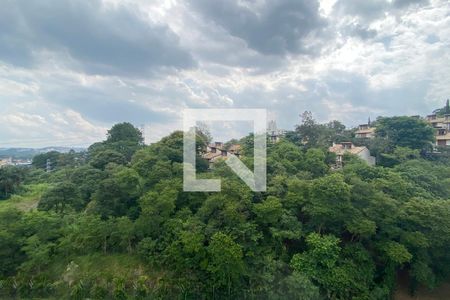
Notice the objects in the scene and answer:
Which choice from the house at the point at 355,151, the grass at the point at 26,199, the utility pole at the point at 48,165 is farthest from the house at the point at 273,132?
the utility pole at the point at 48,165

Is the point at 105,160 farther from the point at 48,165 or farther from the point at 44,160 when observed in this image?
the point at 44,160

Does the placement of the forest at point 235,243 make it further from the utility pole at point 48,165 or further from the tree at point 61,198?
the utility pole at point 48,165

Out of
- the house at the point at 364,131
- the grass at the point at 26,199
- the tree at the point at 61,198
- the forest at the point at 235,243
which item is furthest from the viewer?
the house at the point at 364,131

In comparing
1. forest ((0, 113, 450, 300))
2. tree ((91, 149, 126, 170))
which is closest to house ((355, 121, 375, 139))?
forest ((0, 113, 450, 300))

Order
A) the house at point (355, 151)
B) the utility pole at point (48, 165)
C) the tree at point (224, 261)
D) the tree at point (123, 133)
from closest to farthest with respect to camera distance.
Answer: the tree at point (224, 261), the house at point (355, 151), the tree at point (123, 133), the utility pole at point (48, 165)

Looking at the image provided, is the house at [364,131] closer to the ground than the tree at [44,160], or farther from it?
farther from it

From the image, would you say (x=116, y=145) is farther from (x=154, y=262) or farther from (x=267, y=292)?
(x=267, y=292)

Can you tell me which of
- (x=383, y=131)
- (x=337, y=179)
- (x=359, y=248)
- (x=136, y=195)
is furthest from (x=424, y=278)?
(x=383, y=131)
